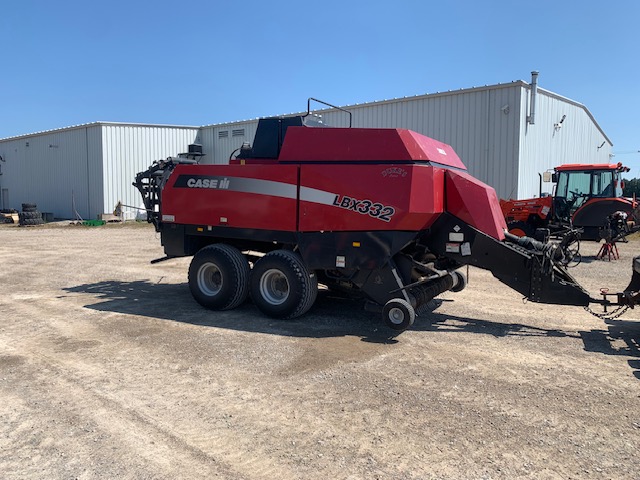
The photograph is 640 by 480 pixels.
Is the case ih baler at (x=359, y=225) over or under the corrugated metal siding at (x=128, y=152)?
under

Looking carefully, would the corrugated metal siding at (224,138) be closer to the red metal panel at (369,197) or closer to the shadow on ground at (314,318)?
the shadow on ground at (314,318)

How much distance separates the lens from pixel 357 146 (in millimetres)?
6434

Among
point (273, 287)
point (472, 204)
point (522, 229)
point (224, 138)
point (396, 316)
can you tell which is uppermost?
point (224, 138)

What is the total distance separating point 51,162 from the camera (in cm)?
3253

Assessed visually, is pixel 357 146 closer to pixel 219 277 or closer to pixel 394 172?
pixel 394 172

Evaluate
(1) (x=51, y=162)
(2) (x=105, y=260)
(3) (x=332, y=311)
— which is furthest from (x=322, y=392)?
(1) (x=51, y=162)

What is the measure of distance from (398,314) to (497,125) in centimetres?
1508

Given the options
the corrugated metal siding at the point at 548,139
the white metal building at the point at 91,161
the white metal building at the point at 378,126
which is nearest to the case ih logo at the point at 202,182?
the white metal building at the point at 378,126

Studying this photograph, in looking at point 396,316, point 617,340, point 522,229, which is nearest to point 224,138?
point 522,229

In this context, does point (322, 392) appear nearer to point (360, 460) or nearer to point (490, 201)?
point (360, 460)

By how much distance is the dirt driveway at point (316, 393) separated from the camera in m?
3.30

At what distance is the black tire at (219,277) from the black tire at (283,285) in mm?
260

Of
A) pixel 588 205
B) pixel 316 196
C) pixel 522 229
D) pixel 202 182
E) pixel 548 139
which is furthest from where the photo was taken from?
pixel 548 139

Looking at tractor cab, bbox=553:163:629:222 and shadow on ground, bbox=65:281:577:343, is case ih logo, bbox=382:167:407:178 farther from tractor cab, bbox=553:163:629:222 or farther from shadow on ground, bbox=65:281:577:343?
tractor cab, bbox=553:163:629:222
